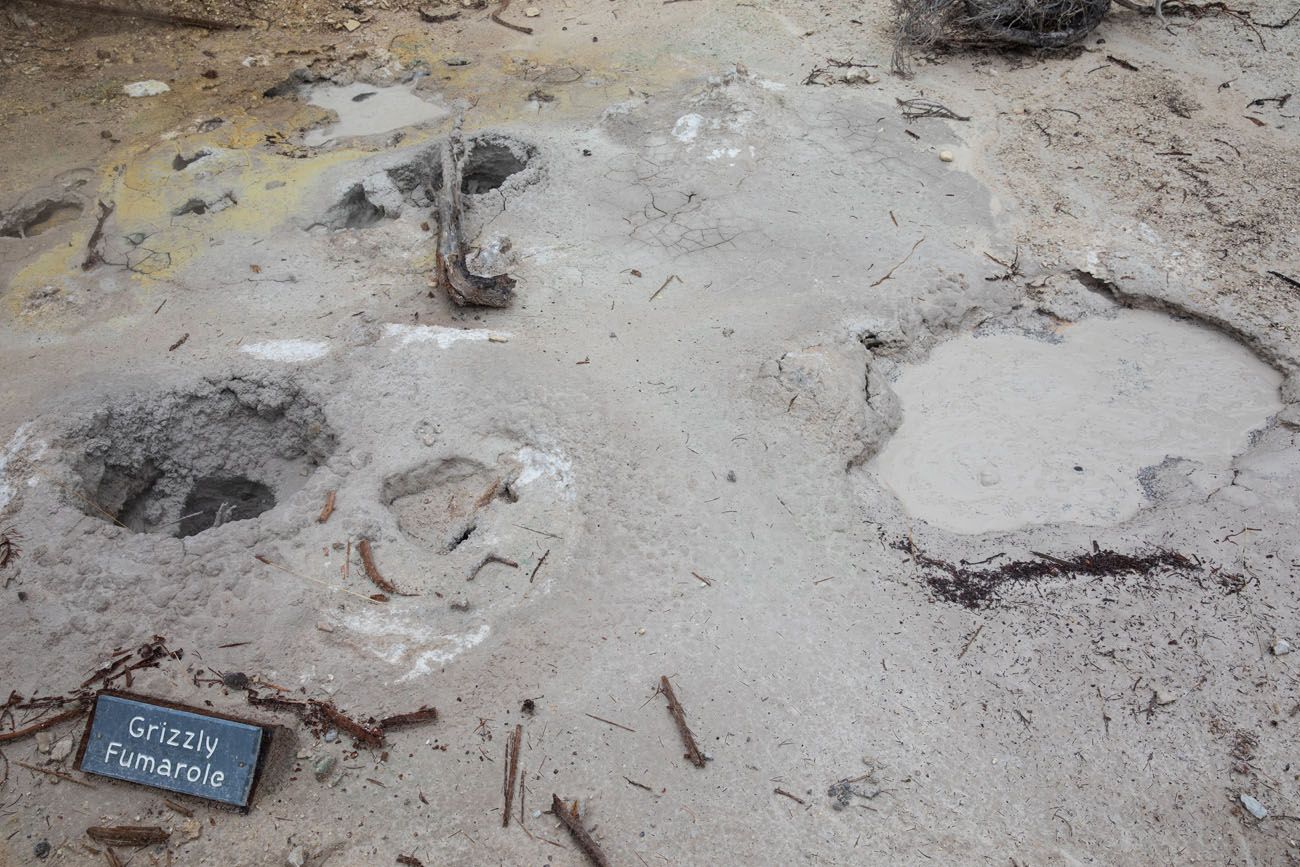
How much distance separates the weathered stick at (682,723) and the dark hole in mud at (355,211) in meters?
4.50

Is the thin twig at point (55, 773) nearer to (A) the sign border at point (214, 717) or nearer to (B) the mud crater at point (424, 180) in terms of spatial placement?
(A) the sign border at point (214, 717)

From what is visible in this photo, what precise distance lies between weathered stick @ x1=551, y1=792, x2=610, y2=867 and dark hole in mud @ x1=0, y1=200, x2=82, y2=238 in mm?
6001

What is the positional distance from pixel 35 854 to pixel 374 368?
9.18 ft

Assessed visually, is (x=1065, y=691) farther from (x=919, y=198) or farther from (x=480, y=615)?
(x=919, y=198)

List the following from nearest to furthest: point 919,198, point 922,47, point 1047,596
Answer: point 1047,596
point 919,198
point 922,47

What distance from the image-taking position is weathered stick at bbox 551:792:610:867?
3170 mm

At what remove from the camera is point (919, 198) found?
6.49 metres

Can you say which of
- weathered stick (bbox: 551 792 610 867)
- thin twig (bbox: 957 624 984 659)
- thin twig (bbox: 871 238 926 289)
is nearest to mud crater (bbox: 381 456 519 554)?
weathered stick (bbox: 551 792 610 867)

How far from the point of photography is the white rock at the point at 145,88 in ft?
26.1

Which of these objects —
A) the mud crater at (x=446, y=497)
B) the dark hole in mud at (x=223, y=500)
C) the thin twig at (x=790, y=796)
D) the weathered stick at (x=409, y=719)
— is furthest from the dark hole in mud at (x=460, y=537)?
the thin twig at (x=790, y=796)

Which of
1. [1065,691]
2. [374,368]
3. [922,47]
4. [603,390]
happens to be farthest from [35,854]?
[922,47]

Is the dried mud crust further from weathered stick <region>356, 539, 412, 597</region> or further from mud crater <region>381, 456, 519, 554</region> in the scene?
weathered stick <region>356, 539, 412, 597</region>

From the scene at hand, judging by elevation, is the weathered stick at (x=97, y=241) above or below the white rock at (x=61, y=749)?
above

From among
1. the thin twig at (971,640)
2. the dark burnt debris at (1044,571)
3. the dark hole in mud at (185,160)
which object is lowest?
the thin twig at (971,640)
